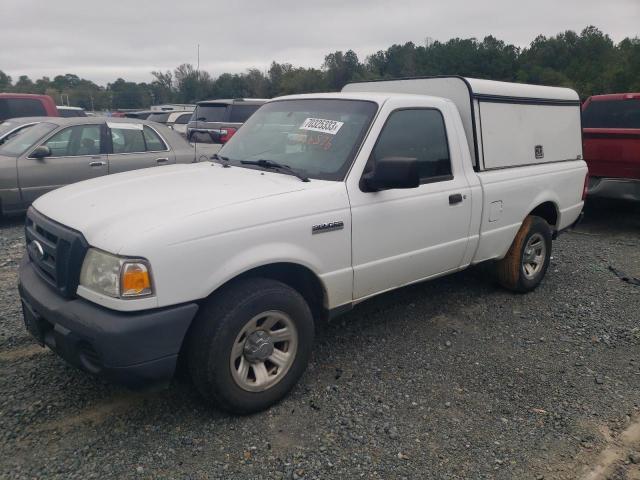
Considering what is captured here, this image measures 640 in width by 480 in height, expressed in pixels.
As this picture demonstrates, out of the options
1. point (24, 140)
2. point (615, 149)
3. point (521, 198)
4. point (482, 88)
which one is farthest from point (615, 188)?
point (24, 140)

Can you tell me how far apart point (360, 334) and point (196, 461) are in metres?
1.85

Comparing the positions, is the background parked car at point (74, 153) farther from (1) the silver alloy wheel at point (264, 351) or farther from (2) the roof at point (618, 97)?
(2) the roof at point (618, 97)

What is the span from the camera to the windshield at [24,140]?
7630 millimetres

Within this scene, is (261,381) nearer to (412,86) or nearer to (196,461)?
(196,461)

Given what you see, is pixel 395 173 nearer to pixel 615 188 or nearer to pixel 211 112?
pixel 615 188

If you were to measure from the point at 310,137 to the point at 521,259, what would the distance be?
251 cm

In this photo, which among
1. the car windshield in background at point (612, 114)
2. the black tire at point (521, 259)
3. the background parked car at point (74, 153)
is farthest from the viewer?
the car windshield in background at point (612, 114)

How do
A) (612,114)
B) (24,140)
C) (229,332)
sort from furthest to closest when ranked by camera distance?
(612,114) → (24,140) → (229,332)

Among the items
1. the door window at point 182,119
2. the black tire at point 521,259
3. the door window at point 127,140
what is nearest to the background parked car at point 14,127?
the door window at point 127,140

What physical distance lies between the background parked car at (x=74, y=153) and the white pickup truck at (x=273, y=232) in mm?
4378

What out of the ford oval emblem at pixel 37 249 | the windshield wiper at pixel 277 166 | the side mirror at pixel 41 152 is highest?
the side mirror at pixel 41 152

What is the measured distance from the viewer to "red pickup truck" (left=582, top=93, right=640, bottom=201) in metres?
7.50

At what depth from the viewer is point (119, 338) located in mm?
2570

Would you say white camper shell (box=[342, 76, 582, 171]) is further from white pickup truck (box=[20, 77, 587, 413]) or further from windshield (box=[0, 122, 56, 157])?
windshield (box=[0, 122, 56, 157])
